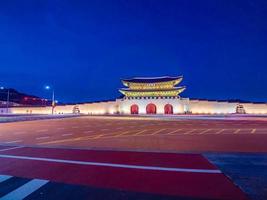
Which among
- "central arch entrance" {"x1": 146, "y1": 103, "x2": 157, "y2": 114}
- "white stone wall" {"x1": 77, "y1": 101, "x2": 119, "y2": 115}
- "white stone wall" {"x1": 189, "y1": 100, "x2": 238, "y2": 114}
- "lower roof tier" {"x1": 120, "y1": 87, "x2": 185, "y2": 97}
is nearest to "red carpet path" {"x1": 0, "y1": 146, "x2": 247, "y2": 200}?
"white stone wall" {"x1": 189, "y1": 100, "x2": 238, "y2": 114}

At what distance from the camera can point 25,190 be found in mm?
5980

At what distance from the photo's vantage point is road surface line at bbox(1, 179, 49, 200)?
18.2 feet

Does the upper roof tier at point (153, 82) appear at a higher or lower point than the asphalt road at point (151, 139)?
higher

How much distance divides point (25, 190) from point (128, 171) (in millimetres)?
2826

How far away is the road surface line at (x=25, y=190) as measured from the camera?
5562 mm

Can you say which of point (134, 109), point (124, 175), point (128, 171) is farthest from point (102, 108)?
point (124, 175)

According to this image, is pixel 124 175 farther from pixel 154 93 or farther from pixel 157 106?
pixel 154 93

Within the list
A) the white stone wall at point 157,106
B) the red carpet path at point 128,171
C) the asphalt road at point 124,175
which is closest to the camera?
the asphalt road at point 124,175

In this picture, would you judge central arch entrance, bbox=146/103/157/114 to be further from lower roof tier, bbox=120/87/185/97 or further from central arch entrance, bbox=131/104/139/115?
central arch entrance, bbox=131/104/139/115

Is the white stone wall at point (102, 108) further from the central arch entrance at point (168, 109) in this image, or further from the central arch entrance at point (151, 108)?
the central arch entrance at point (168, 109)

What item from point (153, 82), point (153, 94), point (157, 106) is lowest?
point (157, 106)

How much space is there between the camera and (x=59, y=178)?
6.95 meters

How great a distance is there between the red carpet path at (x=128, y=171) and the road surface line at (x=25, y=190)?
0.38 metres

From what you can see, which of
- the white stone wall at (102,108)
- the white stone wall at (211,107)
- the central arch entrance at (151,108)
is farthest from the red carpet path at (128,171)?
the white stone wall at (102,108)
